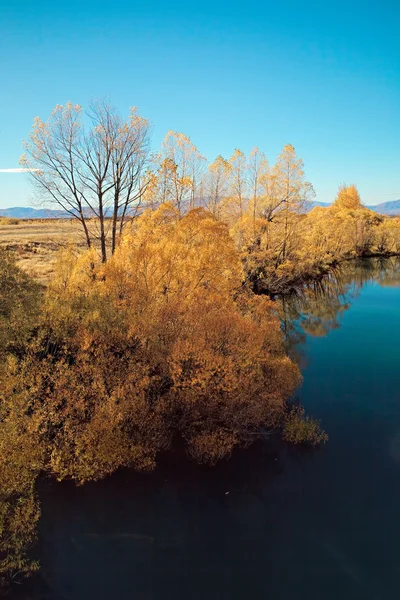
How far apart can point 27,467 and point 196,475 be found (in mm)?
6583

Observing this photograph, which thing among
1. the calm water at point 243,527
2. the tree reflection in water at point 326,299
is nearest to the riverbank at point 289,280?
the tree reflection in water at point 326,299

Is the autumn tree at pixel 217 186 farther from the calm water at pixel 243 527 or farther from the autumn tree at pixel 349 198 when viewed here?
the autumn tree at pixel 349 198

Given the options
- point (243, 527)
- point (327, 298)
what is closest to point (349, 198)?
point (327, 298)

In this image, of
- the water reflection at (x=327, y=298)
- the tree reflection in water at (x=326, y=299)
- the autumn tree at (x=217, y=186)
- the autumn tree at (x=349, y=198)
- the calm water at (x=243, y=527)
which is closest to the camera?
the calm water at (x=243, y=527)

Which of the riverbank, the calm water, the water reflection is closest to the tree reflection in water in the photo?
the water reflection

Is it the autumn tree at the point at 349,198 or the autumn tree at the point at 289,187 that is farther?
the autumn tree at the point at 349,198

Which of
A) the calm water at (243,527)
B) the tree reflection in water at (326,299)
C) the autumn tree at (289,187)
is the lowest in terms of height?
the calm water at (243,527)

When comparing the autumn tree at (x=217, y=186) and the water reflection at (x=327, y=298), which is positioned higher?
the autumn tree at (x=217, y=186)

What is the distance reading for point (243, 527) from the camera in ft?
42.8

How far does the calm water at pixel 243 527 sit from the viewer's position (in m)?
11.1

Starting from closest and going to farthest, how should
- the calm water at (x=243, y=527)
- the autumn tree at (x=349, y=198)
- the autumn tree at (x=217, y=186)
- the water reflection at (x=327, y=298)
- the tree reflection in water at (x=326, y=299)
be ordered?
the calm water at (x=243, y=527), the tree reflection in water at (x=326, y=299), the water reflection at (x=327, y=298), the autumn tree at (x=217, y=186), the autumn tree at (x=349, y=198)

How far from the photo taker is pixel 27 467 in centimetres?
1155

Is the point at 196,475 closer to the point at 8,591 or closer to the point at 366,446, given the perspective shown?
the point at 8,591

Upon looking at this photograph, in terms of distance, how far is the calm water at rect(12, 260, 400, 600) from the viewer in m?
11.1
